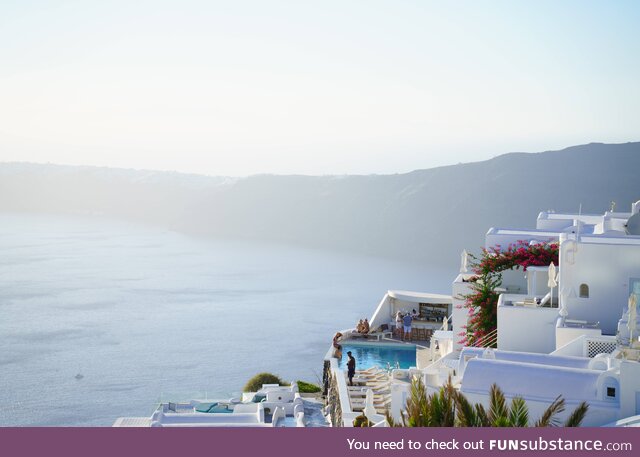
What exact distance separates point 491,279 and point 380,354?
14.0ft

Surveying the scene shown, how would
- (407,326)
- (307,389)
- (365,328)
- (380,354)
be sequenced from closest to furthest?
(380,354) → (365,328) → (407,326) → (307,389)

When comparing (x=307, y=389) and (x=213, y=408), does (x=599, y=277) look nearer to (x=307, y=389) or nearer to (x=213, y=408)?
(x=213, y=408)

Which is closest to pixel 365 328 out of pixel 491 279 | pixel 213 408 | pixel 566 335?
pixel 213 408

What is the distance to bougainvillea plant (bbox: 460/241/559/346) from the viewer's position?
1102 centimetres

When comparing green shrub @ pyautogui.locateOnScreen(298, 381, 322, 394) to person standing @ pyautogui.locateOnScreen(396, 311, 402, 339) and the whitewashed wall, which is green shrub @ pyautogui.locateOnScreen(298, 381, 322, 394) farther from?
the whitewashed wall

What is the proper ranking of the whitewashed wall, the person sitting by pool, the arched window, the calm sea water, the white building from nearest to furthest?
the white building < the whitewashed wall < the arched window < the person sitting by pool < the calm sea water

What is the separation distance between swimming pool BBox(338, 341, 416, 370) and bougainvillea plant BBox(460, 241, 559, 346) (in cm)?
292

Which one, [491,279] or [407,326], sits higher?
[491,279]

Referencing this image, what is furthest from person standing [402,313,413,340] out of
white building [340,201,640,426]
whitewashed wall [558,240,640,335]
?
whitewashed wall [558,240,640,335]

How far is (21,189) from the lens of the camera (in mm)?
146125

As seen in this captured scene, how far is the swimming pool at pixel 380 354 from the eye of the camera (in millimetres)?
14337
